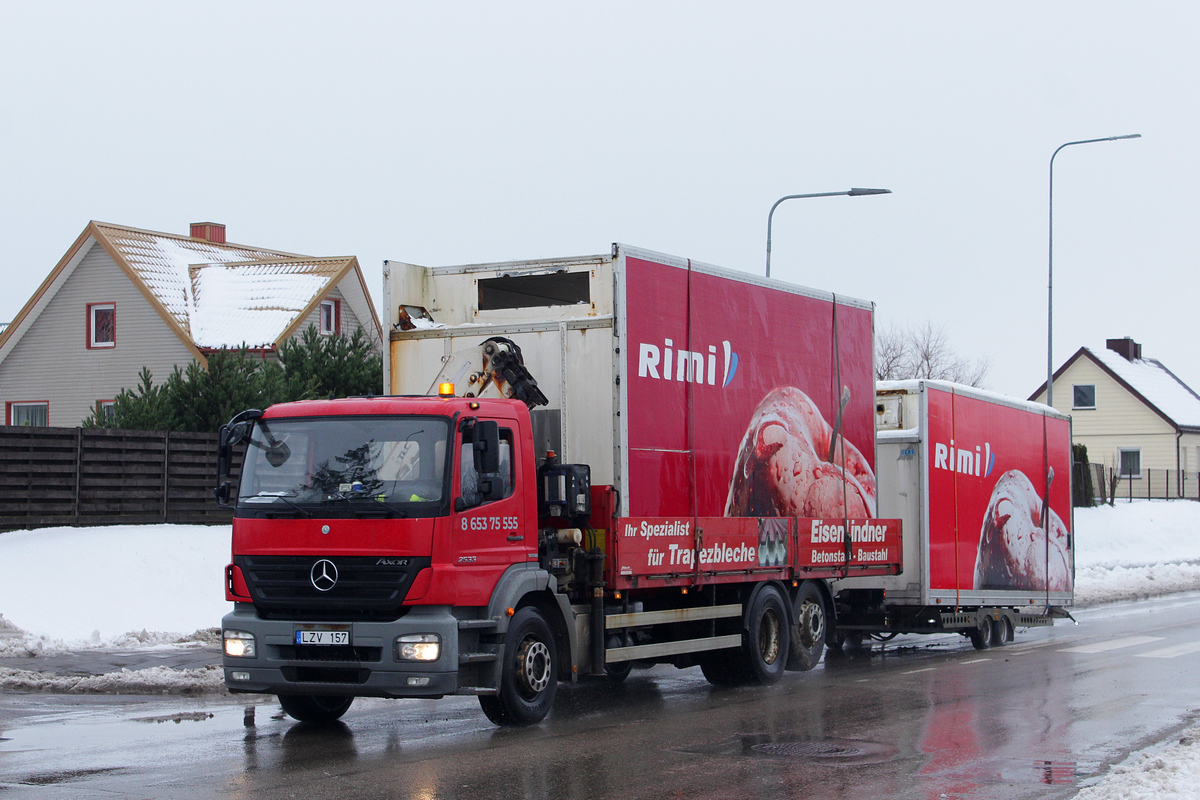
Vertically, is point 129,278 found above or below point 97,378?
above

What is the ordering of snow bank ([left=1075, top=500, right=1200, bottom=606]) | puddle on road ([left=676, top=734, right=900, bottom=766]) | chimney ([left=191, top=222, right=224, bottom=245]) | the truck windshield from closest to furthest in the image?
puddle on road ([left=676, top=734, right=900, bottom=766])
the truck windshield
snow bank ([left=1075, top=500, right=1200, bottom=606])
chimney ([left=191, top=222, right=224, bottom=245])

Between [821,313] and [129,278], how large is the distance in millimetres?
30177

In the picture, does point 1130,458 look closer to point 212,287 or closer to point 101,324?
point 212,287

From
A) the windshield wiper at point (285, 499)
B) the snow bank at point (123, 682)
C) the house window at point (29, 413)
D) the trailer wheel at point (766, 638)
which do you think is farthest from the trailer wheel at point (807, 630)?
the house window at point (29, 413)

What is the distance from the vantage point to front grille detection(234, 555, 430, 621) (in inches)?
380

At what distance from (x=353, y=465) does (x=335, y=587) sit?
0.89 meters

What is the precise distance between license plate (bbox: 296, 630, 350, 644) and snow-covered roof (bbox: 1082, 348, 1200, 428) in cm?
5721

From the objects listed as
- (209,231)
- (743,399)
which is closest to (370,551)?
(743,399)

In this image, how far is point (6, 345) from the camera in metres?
41.4

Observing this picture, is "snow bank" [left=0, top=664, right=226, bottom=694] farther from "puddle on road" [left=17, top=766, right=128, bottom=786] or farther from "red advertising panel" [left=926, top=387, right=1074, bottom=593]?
"red advertising panel" [left=926, top=387, right=1074, bottom=593]

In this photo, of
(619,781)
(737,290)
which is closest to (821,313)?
(737,290)

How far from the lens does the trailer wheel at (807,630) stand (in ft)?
46.3

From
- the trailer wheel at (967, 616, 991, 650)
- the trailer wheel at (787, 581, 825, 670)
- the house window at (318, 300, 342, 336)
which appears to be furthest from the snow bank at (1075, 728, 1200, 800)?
the house window at (318, 300, 342, 336)

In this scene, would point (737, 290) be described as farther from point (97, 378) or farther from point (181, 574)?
point (97, 378)
